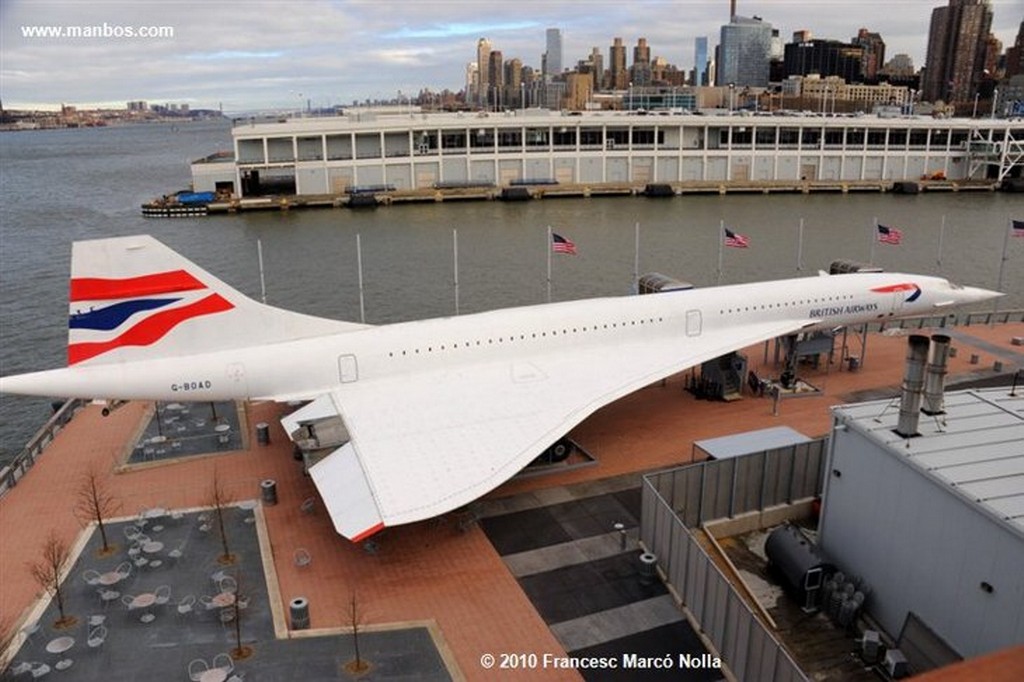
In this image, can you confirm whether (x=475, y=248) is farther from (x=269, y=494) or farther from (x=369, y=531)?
(x=369, y=531)

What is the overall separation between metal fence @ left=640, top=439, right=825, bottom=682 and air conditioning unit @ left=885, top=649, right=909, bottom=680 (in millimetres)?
2932

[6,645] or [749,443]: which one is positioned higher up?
[749,443]

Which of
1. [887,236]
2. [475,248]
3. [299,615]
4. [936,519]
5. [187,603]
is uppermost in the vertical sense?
[887,236]

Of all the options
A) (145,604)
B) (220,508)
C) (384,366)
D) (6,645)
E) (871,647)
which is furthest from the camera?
(384,366)

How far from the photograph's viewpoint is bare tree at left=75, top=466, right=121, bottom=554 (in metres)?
19.8

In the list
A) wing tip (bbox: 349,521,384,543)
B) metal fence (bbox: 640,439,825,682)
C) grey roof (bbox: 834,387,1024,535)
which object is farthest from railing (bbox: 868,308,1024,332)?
wing tip (bbox: 349,521,384,543)

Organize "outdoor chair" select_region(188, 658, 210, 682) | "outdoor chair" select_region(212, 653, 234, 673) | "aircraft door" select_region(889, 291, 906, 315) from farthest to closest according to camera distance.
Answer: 1. "aircraft door" select_region(889, 291, 906, 315)
2. "outdoor chair" select_region(212, 653, 234, 673)
3. "outdoor chair" select_region(188, 658, 210, 682)

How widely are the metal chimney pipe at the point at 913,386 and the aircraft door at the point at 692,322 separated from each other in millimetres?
11214

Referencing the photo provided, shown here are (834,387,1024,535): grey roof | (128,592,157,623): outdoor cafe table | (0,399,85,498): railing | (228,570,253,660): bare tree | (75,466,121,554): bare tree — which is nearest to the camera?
(834,387,1024,535): grey roof

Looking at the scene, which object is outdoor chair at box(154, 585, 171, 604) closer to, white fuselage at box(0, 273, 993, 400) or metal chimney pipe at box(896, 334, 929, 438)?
white fuselage at box(0, 273, 993, 400)

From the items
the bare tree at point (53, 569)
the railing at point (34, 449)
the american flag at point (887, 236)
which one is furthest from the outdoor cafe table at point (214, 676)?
the american flag at point (887, 236)

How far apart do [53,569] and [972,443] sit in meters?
20.1

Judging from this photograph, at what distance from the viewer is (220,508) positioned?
65.5 ft

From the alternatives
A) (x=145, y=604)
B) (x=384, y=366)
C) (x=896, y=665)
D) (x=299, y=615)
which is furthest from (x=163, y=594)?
(x=896, y=665)
